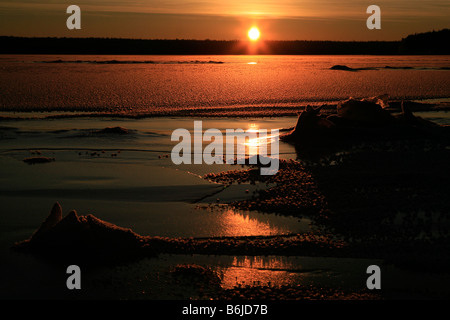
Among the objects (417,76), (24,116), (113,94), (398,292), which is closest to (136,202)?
(398,292)

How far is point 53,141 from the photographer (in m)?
11.2

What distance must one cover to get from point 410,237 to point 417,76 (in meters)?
28.0

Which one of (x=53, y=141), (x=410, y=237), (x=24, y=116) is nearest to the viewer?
(x=410, y=237)

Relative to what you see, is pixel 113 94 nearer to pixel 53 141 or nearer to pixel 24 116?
pixel 24 116

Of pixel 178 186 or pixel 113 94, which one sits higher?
pixel 113 94

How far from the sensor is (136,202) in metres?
6.93

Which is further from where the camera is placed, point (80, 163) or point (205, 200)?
A: point (80, 163)
